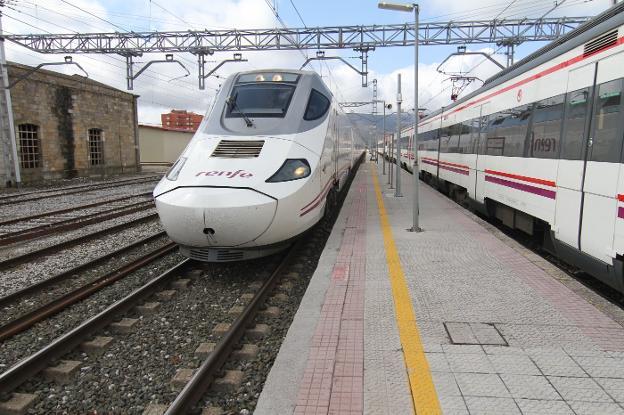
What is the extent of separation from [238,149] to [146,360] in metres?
3.07

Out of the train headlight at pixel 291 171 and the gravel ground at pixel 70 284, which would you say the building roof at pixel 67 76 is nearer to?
the gravel ground at pixel 70 284

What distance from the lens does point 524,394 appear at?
2.84 metres

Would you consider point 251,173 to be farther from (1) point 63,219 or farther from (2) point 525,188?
(1) point 63,219

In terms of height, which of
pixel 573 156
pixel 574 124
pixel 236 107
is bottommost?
pixel 573 156

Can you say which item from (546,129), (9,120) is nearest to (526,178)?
(546,129)

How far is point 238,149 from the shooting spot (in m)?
6.09

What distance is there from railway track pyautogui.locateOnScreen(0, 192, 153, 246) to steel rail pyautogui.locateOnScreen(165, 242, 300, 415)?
645 cm

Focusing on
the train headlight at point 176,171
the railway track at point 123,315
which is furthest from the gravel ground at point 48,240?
the railway track at point 123,315

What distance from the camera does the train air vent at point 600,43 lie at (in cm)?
450

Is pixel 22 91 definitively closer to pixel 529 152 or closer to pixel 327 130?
pixel 327 130

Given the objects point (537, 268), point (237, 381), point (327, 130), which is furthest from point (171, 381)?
point (327, 130)

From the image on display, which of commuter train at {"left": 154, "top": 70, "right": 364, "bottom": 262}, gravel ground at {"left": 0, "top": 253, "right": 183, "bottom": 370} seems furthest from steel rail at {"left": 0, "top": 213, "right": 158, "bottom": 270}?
commuter train at {"left": 154, "top": 70, "right": 364, "bottom": 262}

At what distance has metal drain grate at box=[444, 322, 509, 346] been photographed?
11.8 ft

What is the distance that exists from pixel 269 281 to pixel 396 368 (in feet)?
8.69
